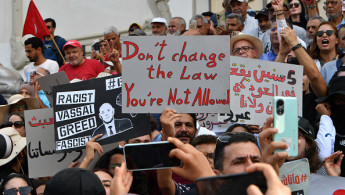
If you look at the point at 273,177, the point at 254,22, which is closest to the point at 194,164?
the point at 273,177

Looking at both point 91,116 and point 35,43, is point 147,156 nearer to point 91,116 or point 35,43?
point 91,116

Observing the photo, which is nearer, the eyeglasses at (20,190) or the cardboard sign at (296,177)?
the cardboard sign at (296,177)

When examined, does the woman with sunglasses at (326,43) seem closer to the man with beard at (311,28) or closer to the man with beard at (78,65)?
the man with beard at (311,28)

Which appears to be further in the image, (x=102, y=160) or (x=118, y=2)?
(x=118, y=2)

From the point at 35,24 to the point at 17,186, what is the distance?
23.4ft

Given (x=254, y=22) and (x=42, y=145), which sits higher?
(x=254, y=22)

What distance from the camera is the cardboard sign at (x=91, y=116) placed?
6.16 meters

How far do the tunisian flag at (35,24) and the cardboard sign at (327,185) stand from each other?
806 cm

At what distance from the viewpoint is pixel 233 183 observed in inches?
108

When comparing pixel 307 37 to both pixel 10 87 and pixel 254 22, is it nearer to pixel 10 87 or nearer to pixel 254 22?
pixel 254 22

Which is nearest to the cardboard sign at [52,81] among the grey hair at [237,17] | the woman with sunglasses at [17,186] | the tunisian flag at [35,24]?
the woman with sunglasses at [17,186]

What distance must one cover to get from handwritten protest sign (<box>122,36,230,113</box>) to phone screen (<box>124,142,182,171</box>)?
1.26 meters

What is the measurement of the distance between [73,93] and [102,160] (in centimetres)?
75

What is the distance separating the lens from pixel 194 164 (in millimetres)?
3742
